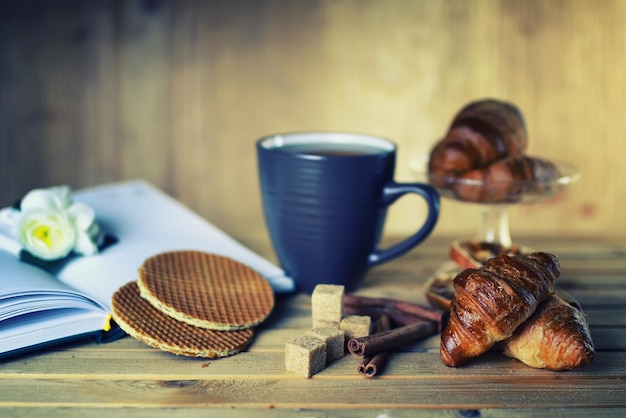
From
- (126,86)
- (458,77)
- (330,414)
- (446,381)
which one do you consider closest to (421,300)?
(446,381)

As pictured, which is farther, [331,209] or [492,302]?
[331,209]

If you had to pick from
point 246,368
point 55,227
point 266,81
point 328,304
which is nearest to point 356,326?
point 328,304

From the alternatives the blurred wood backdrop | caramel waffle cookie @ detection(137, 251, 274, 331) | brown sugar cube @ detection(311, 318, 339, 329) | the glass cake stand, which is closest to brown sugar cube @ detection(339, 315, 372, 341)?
brown sugar cube @ detection(311, 318, 339, 329)

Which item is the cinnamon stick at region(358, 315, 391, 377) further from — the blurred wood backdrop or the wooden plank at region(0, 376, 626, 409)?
the blurred wood backdrop

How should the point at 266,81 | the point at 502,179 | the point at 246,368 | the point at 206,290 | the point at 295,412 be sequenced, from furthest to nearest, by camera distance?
the point at 266,81
the point at 502,179
the point at 206,290
the point at 246,368
the point at 295,412

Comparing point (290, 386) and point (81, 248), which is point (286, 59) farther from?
point (290, 386)

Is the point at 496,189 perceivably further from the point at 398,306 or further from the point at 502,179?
the point at 398,306

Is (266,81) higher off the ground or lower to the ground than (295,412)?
higher
